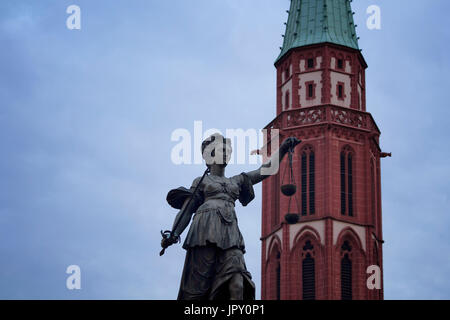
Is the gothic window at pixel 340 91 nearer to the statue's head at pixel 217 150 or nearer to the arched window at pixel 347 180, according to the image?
the arched window at pixel 347 180

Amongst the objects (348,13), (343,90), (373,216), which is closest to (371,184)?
(373,216)

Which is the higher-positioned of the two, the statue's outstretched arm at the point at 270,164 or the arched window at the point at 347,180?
the arched window at the point at 347,180

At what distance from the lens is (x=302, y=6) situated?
74375mm

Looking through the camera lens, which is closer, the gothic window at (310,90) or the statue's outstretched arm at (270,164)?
the statue's outstretched arm at (270,164)

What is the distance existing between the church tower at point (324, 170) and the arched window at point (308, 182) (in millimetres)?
71

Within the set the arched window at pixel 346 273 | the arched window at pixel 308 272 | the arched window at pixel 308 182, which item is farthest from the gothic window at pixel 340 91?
the arched window at pixel 308 272

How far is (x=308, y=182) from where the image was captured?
69938 millimetres

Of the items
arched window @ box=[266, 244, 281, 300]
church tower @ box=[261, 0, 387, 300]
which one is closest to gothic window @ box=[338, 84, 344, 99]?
church tower @ box=[261, 0, 387, 300]

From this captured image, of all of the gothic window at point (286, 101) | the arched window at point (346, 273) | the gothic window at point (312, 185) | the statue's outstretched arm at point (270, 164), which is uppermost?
the gothic window at point (286, 101)

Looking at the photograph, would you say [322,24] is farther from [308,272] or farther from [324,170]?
[308,272]

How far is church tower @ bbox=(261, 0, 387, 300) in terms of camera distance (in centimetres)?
6825

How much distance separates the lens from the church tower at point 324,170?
6825cm

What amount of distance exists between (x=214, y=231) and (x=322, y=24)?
209 ft
